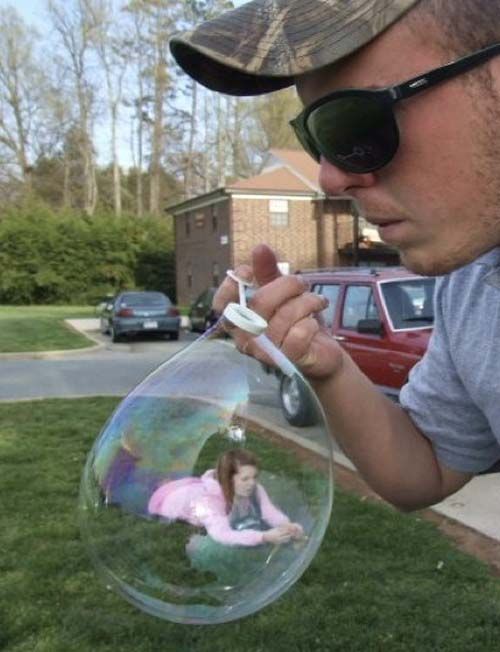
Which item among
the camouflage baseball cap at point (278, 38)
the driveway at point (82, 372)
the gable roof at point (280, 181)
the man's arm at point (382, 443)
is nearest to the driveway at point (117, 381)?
the driveway at point (82, 372)

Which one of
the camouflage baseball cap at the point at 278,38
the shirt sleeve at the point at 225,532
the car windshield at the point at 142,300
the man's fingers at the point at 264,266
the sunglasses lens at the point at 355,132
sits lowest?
the car windshield at the point at 142,300

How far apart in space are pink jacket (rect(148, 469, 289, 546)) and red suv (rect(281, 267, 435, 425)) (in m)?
4.91

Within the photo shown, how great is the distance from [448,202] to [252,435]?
1132 mm

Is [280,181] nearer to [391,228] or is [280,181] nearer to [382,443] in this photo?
[382,443]

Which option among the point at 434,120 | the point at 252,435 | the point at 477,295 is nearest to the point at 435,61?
the point at 434,120

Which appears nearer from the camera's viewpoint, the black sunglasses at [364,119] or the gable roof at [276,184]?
the black sunglasses at [364,119]

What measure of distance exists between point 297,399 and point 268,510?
0.92ft

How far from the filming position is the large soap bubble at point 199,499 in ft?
5.90

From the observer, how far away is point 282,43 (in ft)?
3.31

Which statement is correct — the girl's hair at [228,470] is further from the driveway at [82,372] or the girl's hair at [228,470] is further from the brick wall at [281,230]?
the brick wall at [281,230]

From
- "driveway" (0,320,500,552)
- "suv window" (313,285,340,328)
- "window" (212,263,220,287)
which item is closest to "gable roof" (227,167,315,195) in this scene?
"window" (212,263,220,287)

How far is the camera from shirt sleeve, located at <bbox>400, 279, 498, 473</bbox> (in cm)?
153

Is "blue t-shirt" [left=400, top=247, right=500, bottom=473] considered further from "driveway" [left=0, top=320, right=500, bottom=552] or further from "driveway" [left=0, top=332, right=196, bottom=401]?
"driveway" [left=0, top=332, right=196, bottom=401]

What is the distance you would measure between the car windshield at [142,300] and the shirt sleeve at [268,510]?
62.2ft
